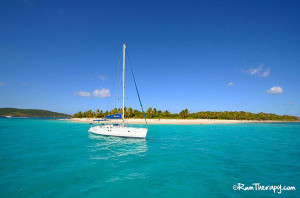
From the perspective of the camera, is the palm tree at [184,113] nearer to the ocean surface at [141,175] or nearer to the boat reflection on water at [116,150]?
the boat reflection on water at [116,150]

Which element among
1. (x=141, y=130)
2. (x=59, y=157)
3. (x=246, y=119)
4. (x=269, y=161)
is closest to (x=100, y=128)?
(x=141, y=130)

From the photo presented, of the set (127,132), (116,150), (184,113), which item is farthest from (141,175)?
(184,113)

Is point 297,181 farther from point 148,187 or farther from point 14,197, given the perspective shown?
point 14,197

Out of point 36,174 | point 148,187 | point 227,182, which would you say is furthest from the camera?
point 36,174

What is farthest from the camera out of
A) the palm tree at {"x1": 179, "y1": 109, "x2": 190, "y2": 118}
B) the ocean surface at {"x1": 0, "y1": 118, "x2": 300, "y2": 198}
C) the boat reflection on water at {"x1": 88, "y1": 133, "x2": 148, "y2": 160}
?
the palm tree at {"x1": 179, "y1": 109, "x2": 190, "y2": 118}

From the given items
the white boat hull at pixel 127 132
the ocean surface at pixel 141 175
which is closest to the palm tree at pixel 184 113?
the white boat hull at pixel 127 132

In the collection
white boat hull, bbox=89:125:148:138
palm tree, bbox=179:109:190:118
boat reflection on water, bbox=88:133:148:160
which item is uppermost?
palm tree, bbox=179:109:190:118

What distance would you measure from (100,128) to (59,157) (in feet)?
40.3

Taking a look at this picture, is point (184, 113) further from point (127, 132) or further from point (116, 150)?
point (116, 150)

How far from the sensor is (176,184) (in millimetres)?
8688

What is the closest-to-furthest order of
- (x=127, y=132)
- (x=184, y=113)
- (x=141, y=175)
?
(x=141, y=175)
(x=127, y=132)
(x=184, y=113)

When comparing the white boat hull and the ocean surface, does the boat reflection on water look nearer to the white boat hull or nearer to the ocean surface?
the ocean surface

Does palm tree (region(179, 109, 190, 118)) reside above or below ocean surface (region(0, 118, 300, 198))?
above

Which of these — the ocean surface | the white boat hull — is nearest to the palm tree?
the white boat hull
